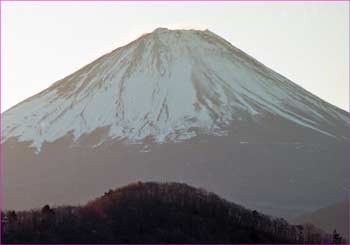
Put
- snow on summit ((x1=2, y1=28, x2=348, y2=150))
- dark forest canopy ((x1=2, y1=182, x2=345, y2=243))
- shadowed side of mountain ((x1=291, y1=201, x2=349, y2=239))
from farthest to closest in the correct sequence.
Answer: snow on summit ((x1=2, y1=28, x2=348, y2=150)) → shadowed side of mountain ((x1=291, y1=201, x2=349, y2=239)) → dark forest canopy ((x1=2, y1=182, x2=345, y2=243))

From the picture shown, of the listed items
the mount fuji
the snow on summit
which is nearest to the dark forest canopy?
the mount fuji

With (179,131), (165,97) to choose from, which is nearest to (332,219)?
(179,131)

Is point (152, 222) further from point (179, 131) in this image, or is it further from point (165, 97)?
point (165, 97)

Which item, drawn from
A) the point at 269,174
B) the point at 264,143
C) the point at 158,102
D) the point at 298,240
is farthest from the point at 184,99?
the point at 298,240

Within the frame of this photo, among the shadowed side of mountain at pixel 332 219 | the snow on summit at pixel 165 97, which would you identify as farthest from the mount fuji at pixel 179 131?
the shadowed side of mountain at pixel 332 219

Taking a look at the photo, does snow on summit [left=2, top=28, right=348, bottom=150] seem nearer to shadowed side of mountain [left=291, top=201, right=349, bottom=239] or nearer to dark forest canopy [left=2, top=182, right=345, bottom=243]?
shadowed side of mountain [left=291, top=201, right=349, bottom=239]

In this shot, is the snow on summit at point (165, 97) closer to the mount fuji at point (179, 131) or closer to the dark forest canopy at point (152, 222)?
the mount fuji at point (179, 131)
